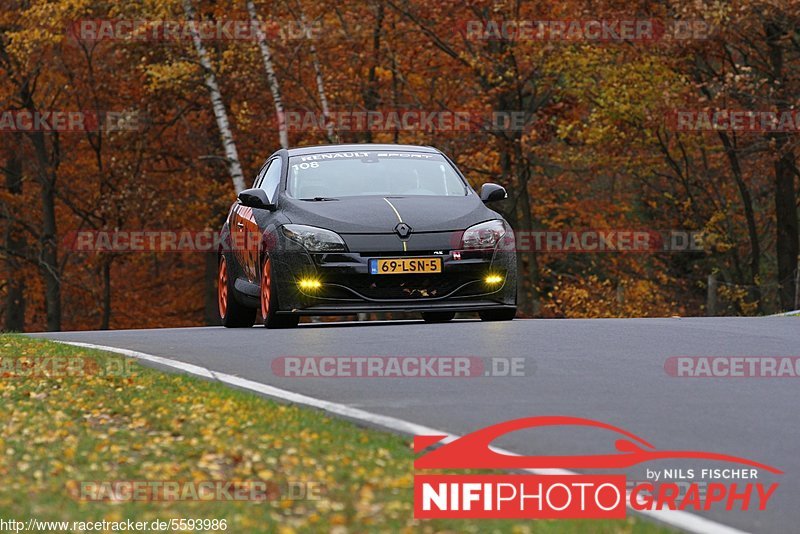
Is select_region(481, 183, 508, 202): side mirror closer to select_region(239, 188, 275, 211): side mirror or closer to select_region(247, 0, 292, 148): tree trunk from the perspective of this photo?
select_region(239, 188, 275, 211): side mirror

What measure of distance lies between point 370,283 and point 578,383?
4887 mm

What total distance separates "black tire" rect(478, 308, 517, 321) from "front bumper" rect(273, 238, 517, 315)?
0.79 metres

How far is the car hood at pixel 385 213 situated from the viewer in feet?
53.1

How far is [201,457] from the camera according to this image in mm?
8648

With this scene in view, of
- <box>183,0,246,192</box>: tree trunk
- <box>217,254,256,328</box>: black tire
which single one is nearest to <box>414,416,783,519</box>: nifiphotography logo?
<box>217,254,256,328</box>: black tire

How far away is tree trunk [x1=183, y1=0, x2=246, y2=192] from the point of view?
118ft

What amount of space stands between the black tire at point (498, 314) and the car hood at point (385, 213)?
1.00 meters

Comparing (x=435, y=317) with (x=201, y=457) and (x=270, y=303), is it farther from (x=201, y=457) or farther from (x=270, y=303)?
(x=201, y=457)

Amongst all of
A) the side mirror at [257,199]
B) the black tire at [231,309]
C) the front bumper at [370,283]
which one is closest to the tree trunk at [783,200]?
the black tire at [231,309]

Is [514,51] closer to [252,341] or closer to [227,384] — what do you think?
[252,341]

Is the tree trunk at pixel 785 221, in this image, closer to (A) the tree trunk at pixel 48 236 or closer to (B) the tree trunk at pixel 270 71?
(B) the tree trunk at pixel 270 71

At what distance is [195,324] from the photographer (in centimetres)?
4906

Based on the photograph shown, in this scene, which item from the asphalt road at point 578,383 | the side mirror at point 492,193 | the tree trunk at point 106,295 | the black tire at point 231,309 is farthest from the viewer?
the tree trunk at point 106,295

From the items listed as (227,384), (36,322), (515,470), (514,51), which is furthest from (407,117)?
(515,470)
